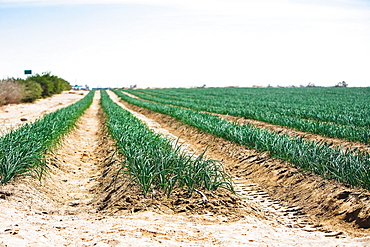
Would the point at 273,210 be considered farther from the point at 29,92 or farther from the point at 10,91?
the point at 29,92

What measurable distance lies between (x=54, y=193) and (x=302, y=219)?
375cm

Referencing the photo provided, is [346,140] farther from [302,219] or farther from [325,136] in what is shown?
[302,219]

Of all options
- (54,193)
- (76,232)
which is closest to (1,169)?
(54,193)

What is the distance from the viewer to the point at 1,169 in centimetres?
560

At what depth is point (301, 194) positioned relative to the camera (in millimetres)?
5738

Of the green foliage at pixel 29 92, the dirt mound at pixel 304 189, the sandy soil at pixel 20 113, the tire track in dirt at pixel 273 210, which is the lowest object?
the tire track in dirt at pixel 273 210

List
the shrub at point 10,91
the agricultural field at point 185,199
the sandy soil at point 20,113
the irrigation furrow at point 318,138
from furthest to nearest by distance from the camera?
the shrub at point 10,91, the sandy soil at point 20,113, the irrigation furrow at point 318,138, the agricultural field at point 185,199

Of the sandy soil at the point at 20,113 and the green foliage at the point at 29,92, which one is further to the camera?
the green foliage at the point at 29,92

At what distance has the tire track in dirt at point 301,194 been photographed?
456 centimetres

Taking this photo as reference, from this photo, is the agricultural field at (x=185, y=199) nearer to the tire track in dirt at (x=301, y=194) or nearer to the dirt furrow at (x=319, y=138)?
the tire track in dirt at (x=301, y=194)

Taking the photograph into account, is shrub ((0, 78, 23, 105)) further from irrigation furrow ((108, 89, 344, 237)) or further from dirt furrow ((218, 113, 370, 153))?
irrigation furrow ((108, 89, 344, 237))

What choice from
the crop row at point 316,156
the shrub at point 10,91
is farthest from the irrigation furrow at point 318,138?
the shrub at point 10,91

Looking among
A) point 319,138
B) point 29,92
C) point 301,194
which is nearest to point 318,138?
point 319,138

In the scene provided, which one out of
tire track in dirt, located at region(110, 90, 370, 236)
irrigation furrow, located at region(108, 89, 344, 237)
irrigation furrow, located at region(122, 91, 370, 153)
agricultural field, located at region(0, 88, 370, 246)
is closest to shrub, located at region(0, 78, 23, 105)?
irrigation furrow, located at region(122, 91, 370, 153)
